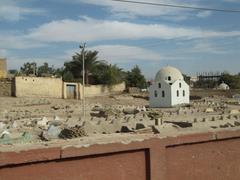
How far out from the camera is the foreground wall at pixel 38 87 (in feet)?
168

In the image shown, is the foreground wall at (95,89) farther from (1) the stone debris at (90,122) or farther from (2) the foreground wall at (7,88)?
(2) the foreground wall at (7,88)

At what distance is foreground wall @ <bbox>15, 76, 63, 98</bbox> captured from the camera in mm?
51125

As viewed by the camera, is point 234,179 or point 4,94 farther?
point 4,94

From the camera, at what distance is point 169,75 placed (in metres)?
68.4

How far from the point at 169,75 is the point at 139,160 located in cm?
6405

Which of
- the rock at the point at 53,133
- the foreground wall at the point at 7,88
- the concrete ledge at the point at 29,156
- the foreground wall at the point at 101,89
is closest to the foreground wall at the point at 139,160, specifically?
the concrete ledge at the point at 29,156

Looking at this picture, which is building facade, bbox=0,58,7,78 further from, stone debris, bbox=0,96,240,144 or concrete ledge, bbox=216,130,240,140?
concrete ledge, bbox=216,130,240,140

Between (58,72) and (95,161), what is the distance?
7612 centimetres

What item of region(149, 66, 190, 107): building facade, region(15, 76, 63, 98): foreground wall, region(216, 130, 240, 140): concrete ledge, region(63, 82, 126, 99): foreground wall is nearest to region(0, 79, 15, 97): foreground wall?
region(15, 76, 63, 98): foreground wall

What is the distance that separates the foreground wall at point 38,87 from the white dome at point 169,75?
18.5 m

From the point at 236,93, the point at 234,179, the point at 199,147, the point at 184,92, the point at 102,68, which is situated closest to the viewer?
the point at 199,147

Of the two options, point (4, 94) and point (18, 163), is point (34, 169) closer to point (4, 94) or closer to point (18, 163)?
point (18, 163)

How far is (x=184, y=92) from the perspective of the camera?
66500 millimetres

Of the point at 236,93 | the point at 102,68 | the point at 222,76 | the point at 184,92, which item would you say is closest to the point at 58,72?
the point at 102,68
